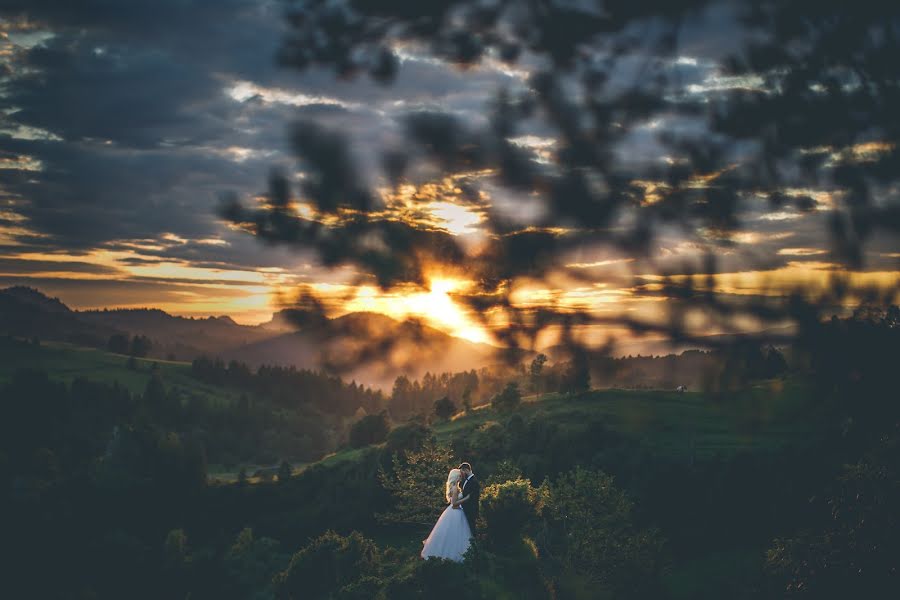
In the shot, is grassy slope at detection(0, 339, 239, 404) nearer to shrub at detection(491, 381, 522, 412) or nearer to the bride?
shrub at detection(491, 381, 522, 412)

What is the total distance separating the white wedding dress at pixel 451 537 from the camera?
1942 cm

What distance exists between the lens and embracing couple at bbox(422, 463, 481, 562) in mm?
19531

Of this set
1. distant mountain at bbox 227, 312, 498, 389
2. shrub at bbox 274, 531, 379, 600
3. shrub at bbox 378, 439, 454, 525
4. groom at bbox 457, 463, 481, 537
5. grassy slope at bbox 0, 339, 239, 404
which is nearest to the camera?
distant mountain at bbox 227, 312, 498, 389

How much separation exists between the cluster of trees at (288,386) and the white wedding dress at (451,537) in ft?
548

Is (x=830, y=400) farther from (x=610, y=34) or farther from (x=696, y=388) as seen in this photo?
(x=610, y=34)

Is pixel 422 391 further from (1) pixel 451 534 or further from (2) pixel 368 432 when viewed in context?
(1) pixel 451 534

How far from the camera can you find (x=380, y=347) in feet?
19.8

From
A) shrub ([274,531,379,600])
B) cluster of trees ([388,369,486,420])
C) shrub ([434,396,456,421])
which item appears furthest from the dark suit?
cluster of trees ([388,369,486,420])

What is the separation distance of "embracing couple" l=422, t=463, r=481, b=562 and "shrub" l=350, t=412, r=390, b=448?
332ft

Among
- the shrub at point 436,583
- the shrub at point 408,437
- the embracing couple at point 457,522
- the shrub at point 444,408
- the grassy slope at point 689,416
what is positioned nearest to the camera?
the grassy slope at point 689,416

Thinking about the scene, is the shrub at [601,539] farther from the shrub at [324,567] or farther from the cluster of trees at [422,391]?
the cluster of trees at [422,391]

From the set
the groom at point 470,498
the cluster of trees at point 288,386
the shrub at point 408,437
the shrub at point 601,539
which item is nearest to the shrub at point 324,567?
the groom at point 470,498

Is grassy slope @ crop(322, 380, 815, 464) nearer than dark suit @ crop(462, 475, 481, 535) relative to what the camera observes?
Yes

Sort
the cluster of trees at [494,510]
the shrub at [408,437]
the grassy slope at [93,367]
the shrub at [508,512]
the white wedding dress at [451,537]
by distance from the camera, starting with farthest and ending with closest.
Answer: the grassy slope at [93,367] → the shrub at [408,437] → the white wedding dress at [451,537] → the shrub at [508,512] → the cluster of trees at [494,510]
